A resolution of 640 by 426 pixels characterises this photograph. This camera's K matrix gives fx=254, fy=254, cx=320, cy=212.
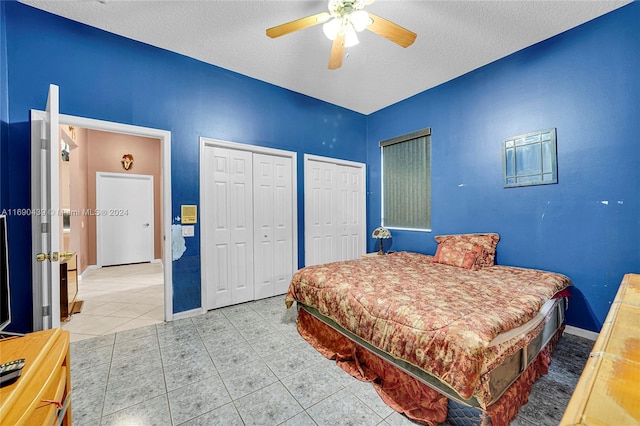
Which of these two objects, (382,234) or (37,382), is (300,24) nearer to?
(37,382)

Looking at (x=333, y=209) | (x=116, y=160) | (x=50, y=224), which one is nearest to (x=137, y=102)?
(x=50, y=224)

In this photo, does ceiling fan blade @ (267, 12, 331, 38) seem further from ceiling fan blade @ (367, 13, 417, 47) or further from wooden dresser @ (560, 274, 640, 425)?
wooden dresser @ (560, 274, 640, 425)

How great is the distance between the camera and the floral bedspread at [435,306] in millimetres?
1305

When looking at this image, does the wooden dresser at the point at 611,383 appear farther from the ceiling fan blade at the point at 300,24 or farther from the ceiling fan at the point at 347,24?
the ceiling fan blade at the point at 300,24

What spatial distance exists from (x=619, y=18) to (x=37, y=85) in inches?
207

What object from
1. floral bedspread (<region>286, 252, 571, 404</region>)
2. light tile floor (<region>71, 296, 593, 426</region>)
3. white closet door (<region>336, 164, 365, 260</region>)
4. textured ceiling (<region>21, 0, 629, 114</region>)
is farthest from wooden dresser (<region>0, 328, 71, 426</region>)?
white closet door (<region>336, 164, 365, 260</region>)

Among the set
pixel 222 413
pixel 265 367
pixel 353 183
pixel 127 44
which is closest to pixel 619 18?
pixel 353 183

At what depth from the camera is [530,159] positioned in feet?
9.16

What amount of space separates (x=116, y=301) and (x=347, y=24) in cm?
427

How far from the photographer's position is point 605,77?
2350mm

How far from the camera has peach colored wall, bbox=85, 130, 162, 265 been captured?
5289 mm

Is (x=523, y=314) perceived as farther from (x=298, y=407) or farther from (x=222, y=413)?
(x=222, y=413)

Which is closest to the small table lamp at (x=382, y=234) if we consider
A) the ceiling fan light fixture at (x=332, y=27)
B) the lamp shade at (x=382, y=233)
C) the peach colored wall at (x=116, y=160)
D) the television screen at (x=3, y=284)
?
the lamp shade at (x=382, y=233)

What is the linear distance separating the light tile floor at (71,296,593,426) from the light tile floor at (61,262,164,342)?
0.87ft
